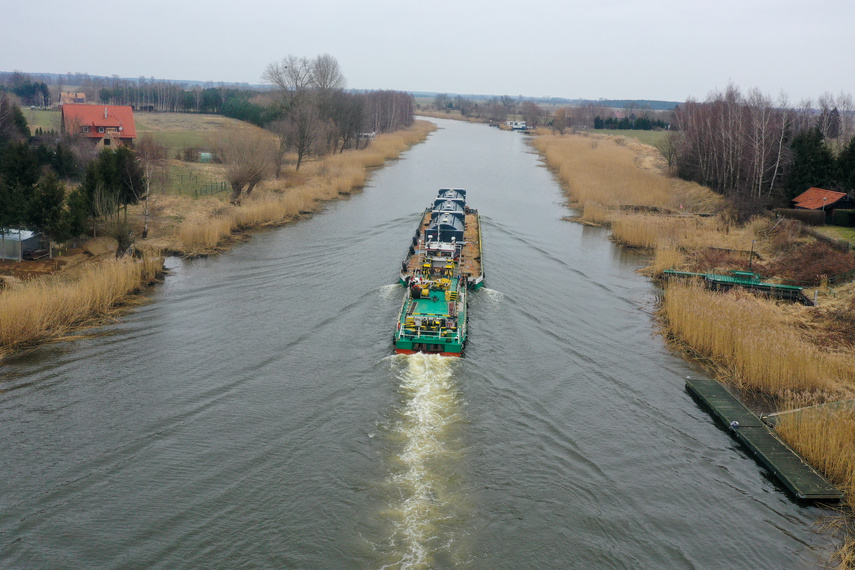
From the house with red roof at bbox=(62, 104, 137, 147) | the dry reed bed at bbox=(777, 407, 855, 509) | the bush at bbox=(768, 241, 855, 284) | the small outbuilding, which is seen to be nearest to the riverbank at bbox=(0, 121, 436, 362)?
the small outbuilding

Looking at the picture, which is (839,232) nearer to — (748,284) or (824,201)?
(824,201)

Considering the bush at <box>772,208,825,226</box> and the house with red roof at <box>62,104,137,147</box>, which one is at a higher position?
the house with red roof at <box>62,104,137,147</box>

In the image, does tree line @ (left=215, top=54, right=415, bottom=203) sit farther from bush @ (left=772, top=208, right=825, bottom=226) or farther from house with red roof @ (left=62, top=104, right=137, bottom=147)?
bush @ (left=772, top=208, right=825, bottom=226)

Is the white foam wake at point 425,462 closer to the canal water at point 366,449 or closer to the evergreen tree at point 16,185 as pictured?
the canal water at point 366,449

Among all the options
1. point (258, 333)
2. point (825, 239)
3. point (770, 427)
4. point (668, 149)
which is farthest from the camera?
point (668, 149)

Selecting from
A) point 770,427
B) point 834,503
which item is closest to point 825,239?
point 770,427

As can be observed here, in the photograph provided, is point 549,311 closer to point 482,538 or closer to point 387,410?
point 387,410

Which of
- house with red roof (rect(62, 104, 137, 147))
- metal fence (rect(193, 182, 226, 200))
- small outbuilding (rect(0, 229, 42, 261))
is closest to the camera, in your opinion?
small outbuilding (rect(0, 229, 42, 261))
